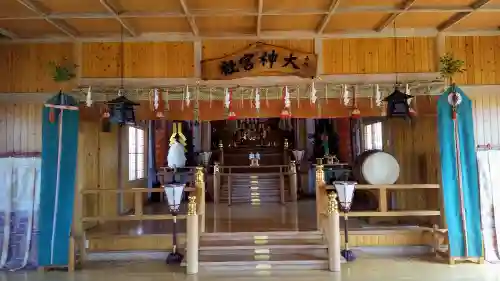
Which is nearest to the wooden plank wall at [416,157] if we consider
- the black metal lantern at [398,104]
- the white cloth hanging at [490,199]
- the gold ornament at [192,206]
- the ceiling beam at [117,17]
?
the white cloth hanging at [490,199]

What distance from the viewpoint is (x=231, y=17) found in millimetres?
5203

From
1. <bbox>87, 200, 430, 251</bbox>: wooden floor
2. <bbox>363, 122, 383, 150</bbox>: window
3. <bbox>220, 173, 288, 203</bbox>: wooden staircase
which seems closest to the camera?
<bbox>87, 200, 430, 251</bbox>: wooden floor

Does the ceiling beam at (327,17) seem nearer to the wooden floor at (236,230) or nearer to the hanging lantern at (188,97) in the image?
the hanging lantern at (188,97)

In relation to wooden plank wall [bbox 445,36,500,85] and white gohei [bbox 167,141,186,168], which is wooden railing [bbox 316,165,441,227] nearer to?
wooden plank wall [bbox 445,36,500,85]

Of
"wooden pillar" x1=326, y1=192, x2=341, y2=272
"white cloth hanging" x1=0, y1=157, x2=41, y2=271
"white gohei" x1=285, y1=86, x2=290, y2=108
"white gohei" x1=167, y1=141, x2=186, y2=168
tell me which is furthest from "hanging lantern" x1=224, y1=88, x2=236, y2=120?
"white gohei" x1=167, y1=141, x2=186, y2=168

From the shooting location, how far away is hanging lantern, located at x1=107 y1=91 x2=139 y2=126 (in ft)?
17.3

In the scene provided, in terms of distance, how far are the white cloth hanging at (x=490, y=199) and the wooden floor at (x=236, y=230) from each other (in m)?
0.78

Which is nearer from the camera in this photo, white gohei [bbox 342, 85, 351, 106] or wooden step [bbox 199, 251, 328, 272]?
wooden step [bbox 199, 251, 328, 272]

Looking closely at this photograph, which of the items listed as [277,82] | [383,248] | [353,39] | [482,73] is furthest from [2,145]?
[482,73]

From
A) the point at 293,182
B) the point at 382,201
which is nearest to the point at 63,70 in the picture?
the point at 382,201

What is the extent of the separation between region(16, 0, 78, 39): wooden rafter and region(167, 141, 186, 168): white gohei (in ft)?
19.8

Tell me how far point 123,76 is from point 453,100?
449 cm

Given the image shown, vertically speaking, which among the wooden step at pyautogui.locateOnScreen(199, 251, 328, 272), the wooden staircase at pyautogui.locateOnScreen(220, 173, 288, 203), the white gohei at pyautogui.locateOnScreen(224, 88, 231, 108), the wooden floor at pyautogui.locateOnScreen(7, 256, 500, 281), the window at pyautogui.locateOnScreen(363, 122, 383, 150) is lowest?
the wooden floor at pyautogui.locateOnScreen(7, 256, 500, 281)

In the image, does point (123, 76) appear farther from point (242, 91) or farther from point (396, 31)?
point (396, 31)
